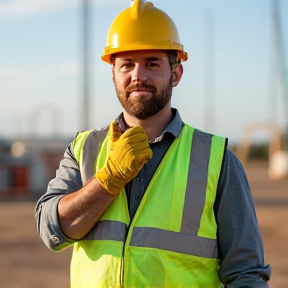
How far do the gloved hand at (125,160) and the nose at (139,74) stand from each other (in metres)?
0.20

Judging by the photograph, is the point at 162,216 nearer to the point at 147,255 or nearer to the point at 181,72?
the point at 147,255

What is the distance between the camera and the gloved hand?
8.77 ft

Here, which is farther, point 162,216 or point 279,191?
point 279,191

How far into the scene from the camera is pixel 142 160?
270 centimetres

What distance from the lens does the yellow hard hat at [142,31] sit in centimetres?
296

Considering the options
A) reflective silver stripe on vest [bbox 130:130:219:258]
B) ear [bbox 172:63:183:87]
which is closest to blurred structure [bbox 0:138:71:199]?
ear [bbox 172:63:183:87]

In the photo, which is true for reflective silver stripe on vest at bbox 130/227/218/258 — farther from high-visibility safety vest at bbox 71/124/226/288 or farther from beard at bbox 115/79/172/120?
beard at bbox 115/79/172/120

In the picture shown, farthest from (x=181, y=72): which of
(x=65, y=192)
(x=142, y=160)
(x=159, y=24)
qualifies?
(x=65, y=192)

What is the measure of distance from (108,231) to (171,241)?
0.83ft

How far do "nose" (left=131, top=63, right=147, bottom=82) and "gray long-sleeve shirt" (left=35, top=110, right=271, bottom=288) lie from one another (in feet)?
0.84

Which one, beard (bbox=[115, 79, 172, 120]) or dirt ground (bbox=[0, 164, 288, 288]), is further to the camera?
dirt ground (bbox=[0, 164, 288, 288])

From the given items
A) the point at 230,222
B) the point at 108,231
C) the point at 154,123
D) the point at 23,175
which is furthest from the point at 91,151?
the point at 23,175

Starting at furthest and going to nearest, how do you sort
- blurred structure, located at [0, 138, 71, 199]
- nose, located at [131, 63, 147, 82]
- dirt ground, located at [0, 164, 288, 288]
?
blurred structure, located at [0, 138, 71, 199], dirt ground, located at [0, 164, 288, 288], nose, located at [131, 63, 147, 82]

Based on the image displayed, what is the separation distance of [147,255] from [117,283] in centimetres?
16
